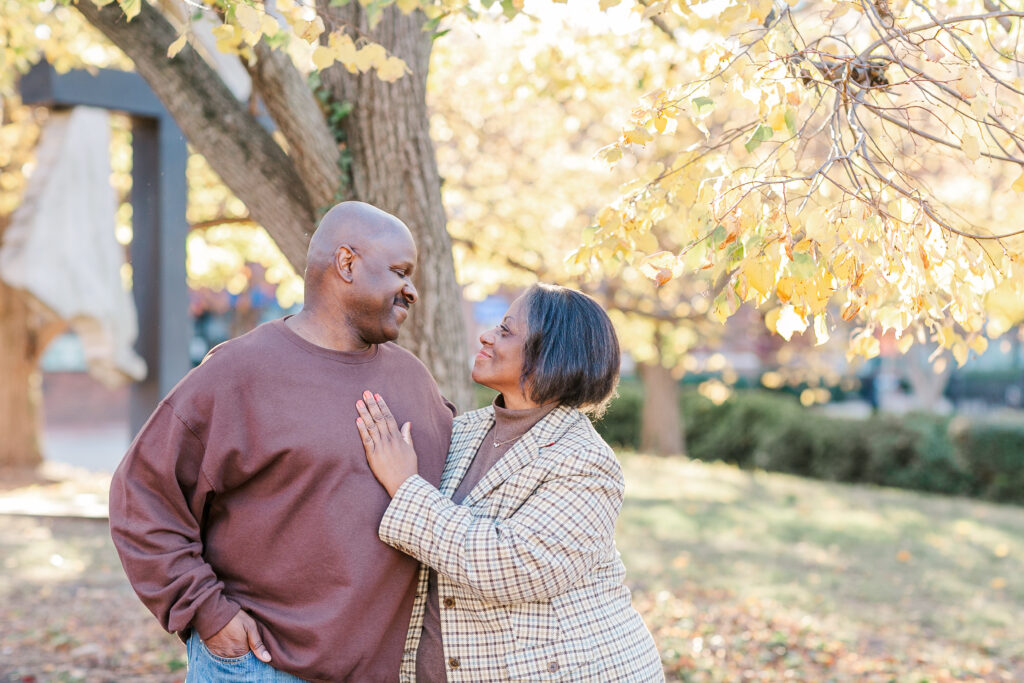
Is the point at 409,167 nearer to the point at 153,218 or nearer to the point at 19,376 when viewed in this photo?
the point at 153,218

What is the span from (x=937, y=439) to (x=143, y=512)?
1274 cm

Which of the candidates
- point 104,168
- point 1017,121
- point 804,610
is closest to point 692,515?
point 804,610

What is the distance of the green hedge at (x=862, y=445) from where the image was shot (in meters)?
12.7

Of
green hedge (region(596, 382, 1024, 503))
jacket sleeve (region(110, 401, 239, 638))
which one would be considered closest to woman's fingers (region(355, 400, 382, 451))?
jacket sleeve (region(110, 401, 239, 638))

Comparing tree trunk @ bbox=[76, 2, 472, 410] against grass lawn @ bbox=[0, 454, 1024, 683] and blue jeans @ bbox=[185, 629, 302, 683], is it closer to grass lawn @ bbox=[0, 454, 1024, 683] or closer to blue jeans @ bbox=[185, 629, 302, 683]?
blue jeans @ bbox=[185, 629, 302, 683]

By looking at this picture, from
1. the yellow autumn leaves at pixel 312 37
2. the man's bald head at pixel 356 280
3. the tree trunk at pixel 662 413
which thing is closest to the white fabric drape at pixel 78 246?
the yellow autumn leaves at pixel 312 37

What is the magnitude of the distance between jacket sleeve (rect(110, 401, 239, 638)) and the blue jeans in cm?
11

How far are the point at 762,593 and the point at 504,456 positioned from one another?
212 inches

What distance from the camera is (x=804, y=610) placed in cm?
701

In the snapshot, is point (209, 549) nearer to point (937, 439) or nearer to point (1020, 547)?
point (1020, 547)

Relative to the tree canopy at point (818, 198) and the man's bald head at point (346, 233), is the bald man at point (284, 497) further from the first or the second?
the tree canopy at point (818, 198)

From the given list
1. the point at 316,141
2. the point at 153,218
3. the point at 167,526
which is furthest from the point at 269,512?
the point at 153,218

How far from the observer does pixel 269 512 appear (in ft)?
8.34

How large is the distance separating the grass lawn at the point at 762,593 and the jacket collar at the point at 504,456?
282 cm
